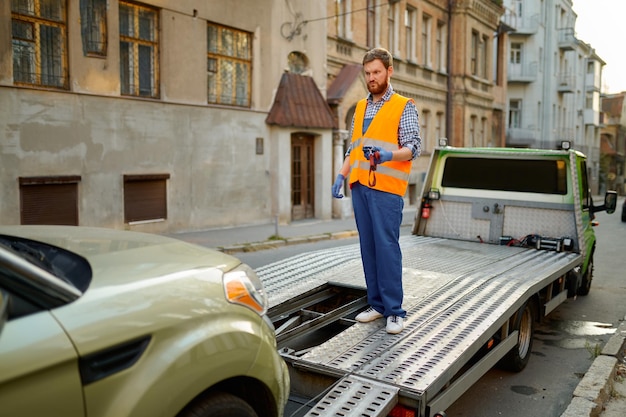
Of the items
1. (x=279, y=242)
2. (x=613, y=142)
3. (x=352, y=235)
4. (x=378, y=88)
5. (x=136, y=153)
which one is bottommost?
(x=352, y=235)

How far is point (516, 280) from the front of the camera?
18.2 ft

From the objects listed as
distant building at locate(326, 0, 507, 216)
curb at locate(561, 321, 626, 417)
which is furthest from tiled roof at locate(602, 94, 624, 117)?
curb at locate(561, 321, 626, 417)

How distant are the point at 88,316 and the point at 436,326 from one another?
9.39 ft

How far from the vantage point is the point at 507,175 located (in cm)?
816

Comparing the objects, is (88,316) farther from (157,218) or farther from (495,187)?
(157,218)

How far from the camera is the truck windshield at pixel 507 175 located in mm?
7840

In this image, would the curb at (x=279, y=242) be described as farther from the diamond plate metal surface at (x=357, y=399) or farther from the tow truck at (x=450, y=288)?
the diamond plate metal surface at (x=357, y=399)

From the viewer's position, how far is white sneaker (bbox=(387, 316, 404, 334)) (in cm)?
423

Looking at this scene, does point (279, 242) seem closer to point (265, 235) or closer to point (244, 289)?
point (265, 235)

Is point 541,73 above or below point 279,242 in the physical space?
above

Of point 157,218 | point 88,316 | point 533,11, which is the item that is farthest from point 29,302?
point 533,11

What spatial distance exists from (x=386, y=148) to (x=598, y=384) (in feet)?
8.27

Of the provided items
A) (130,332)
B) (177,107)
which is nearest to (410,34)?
(177,107)

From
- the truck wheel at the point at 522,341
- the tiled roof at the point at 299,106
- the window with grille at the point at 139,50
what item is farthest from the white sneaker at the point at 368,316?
the tiled roof at the point at 299,106
